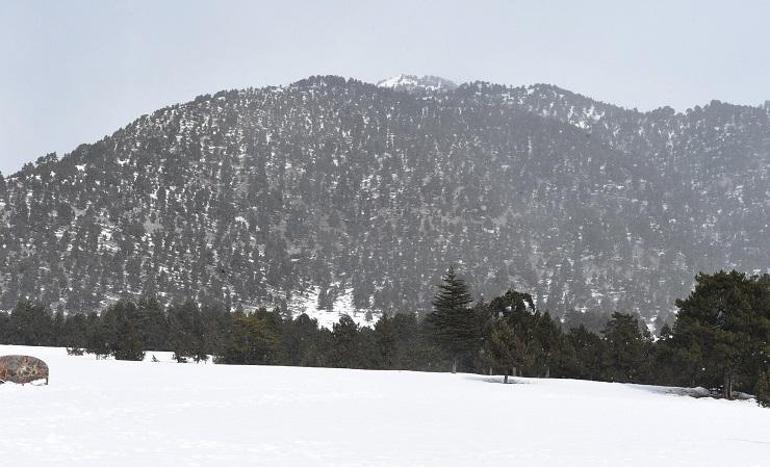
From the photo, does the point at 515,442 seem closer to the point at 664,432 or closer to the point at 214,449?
the point at 664,432

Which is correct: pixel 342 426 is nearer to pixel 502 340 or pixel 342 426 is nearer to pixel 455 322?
pixel 502 340

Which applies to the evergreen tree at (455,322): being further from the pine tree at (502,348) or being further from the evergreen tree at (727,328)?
the evergreen tree at (727,328)

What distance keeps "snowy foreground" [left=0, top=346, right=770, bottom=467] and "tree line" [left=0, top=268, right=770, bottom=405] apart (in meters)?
9.50

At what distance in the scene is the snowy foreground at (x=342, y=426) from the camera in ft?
49.6

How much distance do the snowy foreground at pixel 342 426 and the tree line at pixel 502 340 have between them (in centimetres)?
950

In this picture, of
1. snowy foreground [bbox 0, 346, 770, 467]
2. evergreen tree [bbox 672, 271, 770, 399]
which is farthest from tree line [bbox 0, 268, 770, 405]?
snowy foreground [bbox 0, 346, 770, 467]

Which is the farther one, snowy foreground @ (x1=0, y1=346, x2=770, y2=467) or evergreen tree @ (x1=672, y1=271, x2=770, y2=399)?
evergreen tree @ (x1=672, y1=271, x2=770, y2=399)

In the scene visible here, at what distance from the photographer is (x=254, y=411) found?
23.2 metres

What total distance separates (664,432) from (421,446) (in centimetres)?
1024

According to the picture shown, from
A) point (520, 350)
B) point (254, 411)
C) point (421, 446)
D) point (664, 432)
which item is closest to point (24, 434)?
point (254, 411)

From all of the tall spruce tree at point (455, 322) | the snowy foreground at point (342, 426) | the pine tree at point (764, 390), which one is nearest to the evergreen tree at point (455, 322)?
Result: the tall spruce tree at point (455, 322)

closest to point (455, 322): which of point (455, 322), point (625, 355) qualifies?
point (455, 322)

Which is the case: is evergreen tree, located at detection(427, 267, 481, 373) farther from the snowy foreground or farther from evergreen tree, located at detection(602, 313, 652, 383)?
the snowy foreground

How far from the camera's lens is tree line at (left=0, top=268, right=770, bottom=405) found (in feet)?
141
